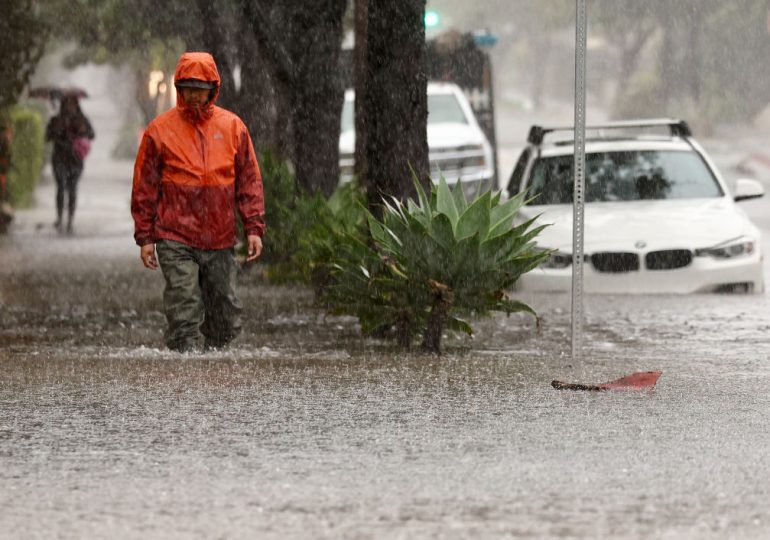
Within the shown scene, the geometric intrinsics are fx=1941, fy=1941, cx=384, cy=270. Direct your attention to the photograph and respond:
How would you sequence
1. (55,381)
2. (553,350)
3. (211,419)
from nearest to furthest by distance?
(211,419)
(55,381)
(553,350)

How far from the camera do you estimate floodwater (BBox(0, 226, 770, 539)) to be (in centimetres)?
625

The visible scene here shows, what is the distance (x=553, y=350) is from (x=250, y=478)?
5586 millimetres

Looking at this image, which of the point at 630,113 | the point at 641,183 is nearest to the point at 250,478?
the point at 641,183

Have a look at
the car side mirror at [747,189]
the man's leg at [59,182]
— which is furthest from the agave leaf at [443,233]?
the man's leg at [59,182]

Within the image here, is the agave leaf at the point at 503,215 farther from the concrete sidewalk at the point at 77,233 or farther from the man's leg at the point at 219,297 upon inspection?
the concrete sidewalk at the point at 77,233

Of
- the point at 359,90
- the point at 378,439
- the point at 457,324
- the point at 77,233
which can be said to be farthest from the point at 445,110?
the point at 378,439

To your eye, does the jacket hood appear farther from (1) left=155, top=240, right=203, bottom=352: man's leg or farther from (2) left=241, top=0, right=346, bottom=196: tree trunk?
(2) left=241, top=0, right=346, bottom=196: tree trunk

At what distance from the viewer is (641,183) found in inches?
655

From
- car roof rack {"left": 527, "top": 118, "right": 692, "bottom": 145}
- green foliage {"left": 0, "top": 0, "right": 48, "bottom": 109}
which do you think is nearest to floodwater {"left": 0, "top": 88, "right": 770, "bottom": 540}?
car roof rack {"left": 527, "top": 118, "right": 692, "bottom": 145}

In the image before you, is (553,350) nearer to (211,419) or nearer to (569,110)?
(211,419)

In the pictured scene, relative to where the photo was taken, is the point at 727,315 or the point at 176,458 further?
the point at 727,315

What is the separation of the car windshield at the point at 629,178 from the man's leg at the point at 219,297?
226 inches

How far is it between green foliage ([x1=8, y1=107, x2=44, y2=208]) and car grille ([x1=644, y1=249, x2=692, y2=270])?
16.6 meters

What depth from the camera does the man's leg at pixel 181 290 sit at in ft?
34.7
